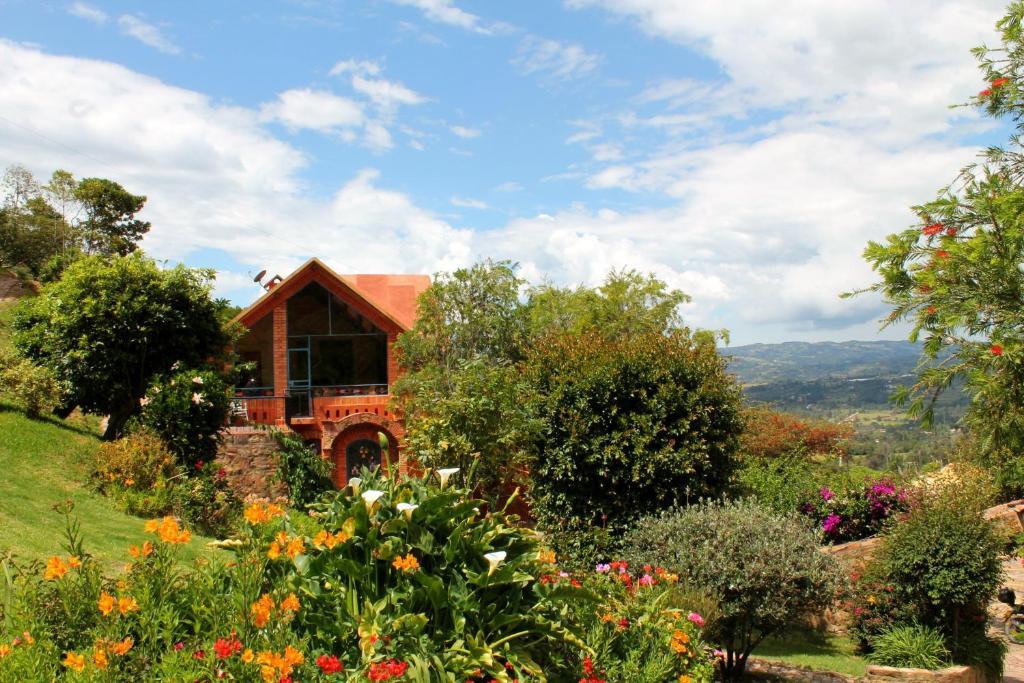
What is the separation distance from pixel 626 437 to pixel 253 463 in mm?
10039

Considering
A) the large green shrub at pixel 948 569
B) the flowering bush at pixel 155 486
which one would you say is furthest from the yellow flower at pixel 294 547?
the large green shrub at pixel 948 569

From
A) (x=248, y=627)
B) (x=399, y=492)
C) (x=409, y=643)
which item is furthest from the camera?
(x=399, y=492)

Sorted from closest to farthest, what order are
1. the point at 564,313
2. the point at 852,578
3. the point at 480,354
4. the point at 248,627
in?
the point at 248,627
the point at 852,578
the point at 480,354
the point at 564,313

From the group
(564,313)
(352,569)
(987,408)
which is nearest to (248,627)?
(352,569)

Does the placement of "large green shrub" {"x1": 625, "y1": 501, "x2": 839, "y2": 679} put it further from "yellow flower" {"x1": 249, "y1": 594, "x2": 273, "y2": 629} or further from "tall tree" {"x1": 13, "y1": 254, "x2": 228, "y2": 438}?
"tall tree" {"x1": 13, "y1": 254, "x2": 228, "y2": 438}

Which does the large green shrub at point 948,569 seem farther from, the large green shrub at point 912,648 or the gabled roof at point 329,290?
the gabled roof at point 329,290

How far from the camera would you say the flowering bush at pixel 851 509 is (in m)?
13.8

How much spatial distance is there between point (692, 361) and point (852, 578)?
3448 mm

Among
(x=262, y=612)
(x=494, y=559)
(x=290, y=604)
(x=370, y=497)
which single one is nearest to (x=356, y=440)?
(x=370, y=497)

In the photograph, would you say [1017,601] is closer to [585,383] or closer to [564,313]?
[585,383]

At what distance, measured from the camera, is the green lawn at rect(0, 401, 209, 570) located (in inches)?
308

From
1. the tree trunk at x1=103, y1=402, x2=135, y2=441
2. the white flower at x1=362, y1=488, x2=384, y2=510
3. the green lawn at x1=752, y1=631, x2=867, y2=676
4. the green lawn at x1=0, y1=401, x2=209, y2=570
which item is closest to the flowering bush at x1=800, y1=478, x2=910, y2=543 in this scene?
the green lawn at x1=752, y1=631, x2=867, y2=676

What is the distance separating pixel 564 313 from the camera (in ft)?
89.8

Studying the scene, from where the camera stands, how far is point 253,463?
17.5 metres
